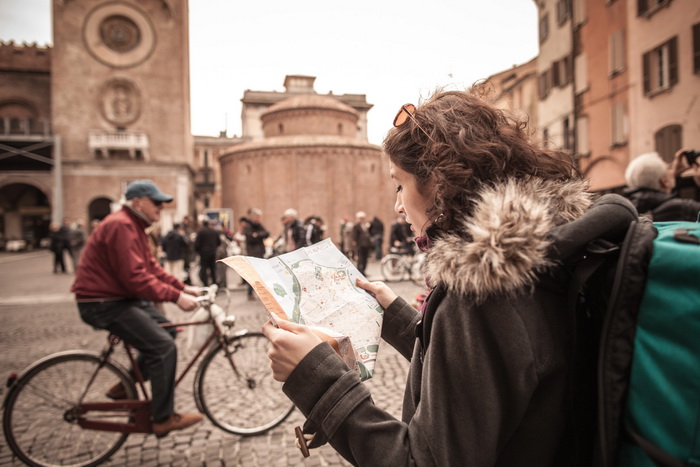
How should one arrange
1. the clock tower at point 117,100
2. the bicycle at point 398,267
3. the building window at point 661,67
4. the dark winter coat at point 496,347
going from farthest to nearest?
the clock tower at point 117,100, the bicycle at point 398,267, the building window at point 661,67, the dark winter coat at point 496,347

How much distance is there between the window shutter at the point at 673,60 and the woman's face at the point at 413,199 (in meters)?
15.8

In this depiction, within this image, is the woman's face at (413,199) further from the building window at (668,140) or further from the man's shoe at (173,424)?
the building window at (668,140)

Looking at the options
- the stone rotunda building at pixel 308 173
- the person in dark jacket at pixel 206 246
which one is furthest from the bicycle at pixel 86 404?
the stone rotunda building at pixel 308 173

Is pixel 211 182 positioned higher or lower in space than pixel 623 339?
higher

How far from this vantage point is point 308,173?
35.8 m

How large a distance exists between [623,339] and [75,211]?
41.2m

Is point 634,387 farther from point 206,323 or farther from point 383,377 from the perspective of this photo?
point 383,377

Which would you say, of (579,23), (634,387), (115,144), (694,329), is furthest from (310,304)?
(115,144)

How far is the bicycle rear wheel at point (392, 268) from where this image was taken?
14.5 metres

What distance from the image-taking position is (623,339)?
954mm

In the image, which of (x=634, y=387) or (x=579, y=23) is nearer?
(x=634, y=387)

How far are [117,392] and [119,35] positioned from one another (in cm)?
4114

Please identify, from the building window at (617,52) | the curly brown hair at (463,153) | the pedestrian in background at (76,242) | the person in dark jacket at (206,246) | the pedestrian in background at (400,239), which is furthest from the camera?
the pedestrian in background at (76,242)

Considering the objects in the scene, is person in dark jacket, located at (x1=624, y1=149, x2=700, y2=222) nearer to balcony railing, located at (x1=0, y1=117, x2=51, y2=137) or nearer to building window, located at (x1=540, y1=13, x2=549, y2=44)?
building window, located at (x1=540, y1=13, x2=549, y2=44)
